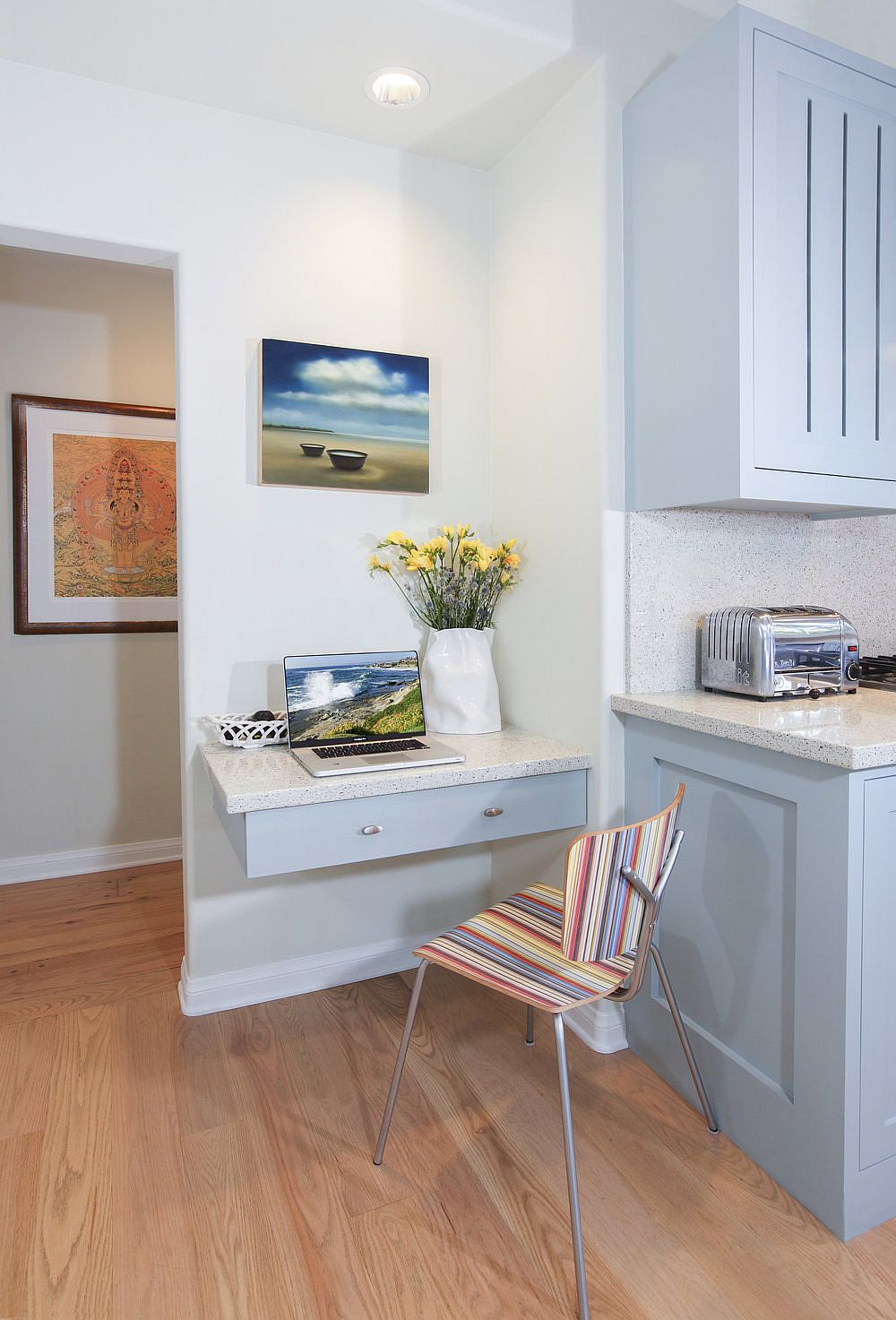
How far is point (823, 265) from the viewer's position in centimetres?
169

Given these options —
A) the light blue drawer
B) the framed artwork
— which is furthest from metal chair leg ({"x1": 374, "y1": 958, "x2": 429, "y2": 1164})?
the framed artwork

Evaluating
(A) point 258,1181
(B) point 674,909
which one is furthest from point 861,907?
(A) point 258,1181

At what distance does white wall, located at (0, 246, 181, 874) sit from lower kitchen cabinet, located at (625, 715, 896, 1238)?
2258 millimetres

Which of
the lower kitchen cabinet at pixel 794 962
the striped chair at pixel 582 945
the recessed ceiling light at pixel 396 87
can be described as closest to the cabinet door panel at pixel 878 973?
the lower kitchen cabinet at pixel 794 962

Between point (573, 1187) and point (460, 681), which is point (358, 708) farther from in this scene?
point (573, 1187)

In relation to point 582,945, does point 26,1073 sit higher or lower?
lower

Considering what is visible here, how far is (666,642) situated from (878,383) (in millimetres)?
739

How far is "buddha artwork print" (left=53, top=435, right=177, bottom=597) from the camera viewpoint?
10.0 ft

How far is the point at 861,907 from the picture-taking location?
1367 millimetres

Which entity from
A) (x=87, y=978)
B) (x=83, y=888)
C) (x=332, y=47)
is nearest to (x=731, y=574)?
(x=332, y=47)

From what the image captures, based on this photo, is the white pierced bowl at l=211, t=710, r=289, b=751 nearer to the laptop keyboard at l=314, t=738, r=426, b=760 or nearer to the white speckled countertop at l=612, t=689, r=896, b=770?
the laptop keyboard at l=314, t=738, r=426, b=760

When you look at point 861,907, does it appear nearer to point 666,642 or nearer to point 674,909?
point 674,909

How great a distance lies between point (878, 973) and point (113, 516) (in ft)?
9.68

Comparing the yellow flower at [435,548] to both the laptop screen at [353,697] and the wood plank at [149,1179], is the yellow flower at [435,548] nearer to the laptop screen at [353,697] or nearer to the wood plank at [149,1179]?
the laptop screen at [353,697]
